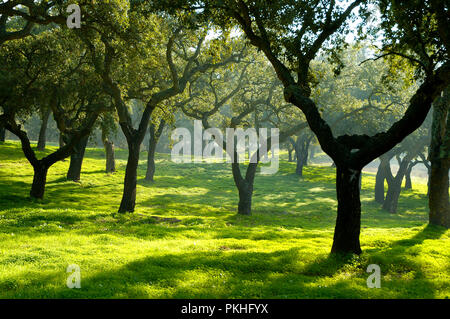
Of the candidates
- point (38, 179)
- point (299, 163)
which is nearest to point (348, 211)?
point (38, 179)

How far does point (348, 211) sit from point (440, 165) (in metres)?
9.89

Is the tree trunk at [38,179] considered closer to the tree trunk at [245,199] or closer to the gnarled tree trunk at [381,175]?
the tree trunk at [245,199]

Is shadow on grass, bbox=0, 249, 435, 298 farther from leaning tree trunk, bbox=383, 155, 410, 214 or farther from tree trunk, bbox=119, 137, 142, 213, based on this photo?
leaning tree trunk, bbox=383, 155, 410, 214

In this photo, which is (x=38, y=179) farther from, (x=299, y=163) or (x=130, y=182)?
(x=299, y=163)

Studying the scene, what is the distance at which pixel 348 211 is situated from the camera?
11.2 meters

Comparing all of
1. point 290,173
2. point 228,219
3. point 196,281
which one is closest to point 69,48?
point 228,219

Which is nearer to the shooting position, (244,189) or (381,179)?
(244,189)

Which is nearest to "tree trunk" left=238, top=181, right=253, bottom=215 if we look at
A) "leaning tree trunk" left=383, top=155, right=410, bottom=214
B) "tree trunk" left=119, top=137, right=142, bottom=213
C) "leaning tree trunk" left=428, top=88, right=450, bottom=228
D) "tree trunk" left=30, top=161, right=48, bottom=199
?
"tree trunk" left=119, top=137, right=142, bottom=213

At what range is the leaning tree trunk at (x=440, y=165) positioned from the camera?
18.0 metres

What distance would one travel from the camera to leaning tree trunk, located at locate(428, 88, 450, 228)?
707 inches

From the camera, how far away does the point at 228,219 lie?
77.4 feet

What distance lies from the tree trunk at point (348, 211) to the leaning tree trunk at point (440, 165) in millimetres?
9451
